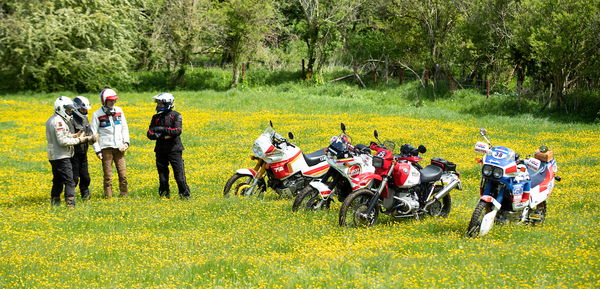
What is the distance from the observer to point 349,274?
24.1 feet

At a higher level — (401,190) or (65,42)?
(65,42)

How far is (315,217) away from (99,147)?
5000 mm

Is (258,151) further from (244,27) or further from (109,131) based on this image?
(244,27)

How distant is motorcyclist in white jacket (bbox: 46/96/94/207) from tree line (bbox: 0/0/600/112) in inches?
842

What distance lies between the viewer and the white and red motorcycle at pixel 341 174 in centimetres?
1003

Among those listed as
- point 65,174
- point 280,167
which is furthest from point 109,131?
point 280,167

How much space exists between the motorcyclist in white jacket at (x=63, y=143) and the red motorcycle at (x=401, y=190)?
5610 mm

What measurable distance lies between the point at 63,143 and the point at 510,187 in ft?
26.7

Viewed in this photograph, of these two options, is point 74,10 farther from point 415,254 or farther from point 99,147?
point 415,254

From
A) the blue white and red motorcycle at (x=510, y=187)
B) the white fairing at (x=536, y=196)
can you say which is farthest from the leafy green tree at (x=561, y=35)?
the white fairing at (x=536, y=196)

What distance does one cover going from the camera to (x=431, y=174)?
421 inches

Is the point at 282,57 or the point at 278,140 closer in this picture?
the point at 278,140

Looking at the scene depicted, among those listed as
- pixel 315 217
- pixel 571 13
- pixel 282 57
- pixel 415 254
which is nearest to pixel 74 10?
pixel 282 57

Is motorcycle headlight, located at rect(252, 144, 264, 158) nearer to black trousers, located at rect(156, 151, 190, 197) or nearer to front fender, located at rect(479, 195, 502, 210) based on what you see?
black trousers, located at rect(156, 151, 190, 197)
